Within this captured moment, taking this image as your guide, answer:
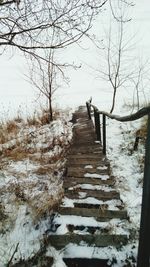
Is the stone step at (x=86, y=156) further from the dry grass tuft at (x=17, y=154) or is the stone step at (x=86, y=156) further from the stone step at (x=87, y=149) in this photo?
the dry grass tuft at (x=17, y=154)

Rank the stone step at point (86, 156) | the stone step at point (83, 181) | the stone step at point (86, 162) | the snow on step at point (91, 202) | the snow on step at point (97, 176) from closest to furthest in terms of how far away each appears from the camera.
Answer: the snow on step at point (91, 202) < the stone step at point (83, 181) < the snow on step at point (97, 176) < the stone step at point (86, 162) < the stone step at point (86, 156)

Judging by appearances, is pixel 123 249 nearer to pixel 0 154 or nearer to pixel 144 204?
pixel 144 204

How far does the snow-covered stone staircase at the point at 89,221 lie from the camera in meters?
2.97

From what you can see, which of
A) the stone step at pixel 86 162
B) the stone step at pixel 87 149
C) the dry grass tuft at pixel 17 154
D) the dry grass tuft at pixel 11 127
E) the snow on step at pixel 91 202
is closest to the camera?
the snow on step at pixel 91 202

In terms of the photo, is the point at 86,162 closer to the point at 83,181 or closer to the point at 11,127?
the point at 83,181

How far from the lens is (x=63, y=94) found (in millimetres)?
20141

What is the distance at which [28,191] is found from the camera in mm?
4707

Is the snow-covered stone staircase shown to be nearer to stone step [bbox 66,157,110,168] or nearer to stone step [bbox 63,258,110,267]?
stone step [bbox 63,258,110,267]

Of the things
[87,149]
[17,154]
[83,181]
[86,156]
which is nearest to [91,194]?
[83,181]

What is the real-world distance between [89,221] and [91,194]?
2.02 ft

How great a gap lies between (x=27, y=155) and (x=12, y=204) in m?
2.44

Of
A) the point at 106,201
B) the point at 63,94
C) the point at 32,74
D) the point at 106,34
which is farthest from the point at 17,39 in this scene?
the point at 63,94

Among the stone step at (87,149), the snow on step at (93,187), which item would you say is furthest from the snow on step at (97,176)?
the stone step at (87,149)

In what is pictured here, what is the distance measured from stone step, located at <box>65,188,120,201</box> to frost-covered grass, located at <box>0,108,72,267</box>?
6.8 inches
